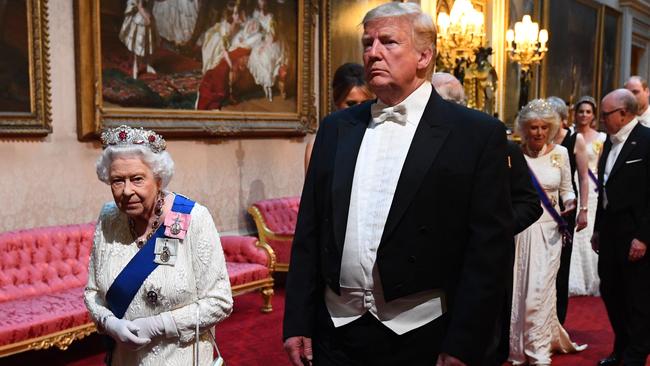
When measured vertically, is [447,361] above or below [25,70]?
below

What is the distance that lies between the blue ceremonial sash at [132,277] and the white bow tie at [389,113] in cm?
92

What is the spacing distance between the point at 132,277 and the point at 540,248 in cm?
312

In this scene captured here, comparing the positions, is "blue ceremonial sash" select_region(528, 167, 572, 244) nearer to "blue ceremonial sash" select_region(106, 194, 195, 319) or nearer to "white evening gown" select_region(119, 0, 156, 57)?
"blue ceremonial sash" select_region(106, 194, 195, 319)

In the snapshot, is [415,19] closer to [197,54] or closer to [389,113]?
[389,113]

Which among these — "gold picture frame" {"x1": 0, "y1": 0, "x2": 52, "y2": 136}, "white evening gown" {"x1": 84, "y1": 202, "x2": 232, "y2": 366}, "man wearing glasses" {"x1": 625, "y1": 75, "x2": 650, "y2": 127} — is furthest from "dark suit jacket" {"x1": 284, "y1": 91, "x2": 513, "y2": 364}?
"man wearing glasses" {"x1": 625, "y1": 75, "x2": 650, "y2": 127}

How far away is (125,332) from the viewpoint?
240 cm

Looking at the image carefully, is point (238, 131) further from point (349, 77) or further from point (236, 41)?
point (349, 77)

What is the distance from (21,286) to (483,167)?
4161 millimetres

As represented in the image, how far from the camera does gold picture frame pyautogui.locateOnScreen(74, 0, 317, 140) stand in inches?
222

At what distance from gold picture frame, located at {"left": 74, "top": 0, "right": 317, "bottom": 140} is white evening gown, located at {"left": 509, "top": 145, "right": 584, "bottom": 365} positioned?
11.0ft

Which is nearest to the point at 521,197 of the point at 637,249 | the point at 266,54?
the point at 637,249

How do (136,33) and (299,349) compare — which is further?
(136,33)

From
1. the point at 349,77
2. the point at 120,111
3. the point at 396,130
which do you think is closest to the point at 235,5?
the point at 120,111

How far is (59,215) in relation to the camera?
5.72 m
